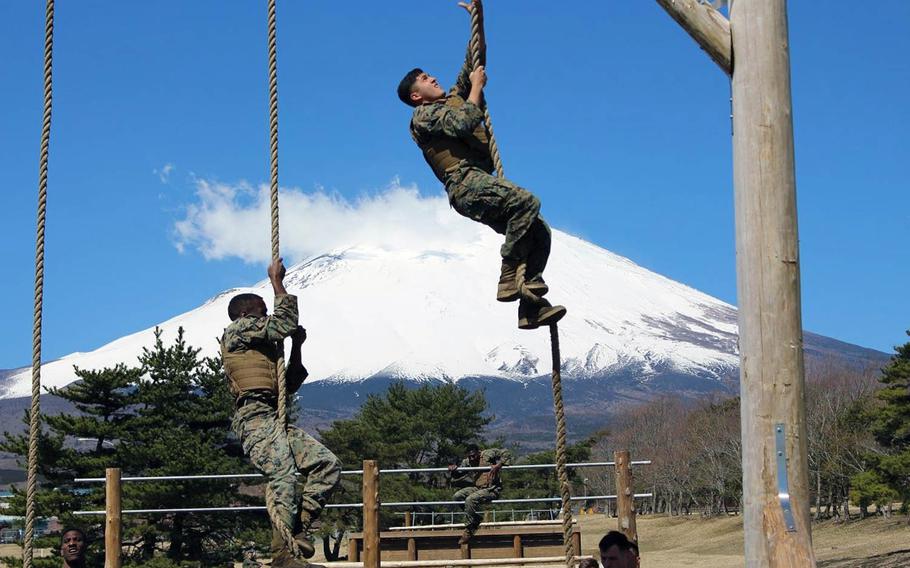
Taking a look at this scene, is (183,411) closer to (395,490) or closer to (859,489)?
(395,490)

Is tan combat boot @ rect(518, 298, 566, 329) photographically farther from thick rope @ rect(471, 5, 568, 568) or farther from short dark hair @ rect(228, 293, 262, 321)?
short dark hair @ rect(228, 293, 262, 321)

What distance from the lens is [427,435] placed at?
49.2 meters

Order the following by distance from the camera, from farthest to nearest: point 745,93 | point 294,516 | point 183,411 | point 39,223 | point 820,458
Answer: point 820,458 < point 183,411 < point 294,516 < point 39,223 < point 745,93

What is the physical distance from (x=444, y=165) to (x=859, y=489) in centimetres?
3631

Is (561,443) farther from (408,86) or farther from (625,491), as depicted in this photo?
(625,491)

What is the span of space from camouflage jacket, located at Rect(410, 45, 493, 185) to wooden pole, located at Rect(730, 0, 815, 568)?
1.14 m

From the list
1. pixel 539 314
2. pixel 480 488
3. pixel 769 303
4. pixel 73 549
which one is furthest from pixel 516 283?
pixel 480 488

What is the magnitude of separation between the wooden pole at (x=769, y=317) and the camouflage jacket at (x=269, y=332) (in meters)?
2.32

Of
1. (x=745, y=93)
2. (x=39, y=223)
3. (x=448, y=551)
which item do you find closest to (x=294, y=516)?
(x=39, y=223)

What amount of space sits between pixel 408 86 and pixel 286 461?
7.09 feet

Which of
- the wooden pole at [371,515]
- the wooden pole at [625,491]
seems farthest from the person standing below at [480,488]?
the wooden pole at [371,515]

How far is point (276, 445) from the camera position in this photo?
22.7 feet

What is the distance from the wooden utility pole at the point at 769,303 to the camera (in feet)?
18.1

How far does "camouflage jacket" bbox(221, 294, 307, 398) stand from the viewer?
263 inches
